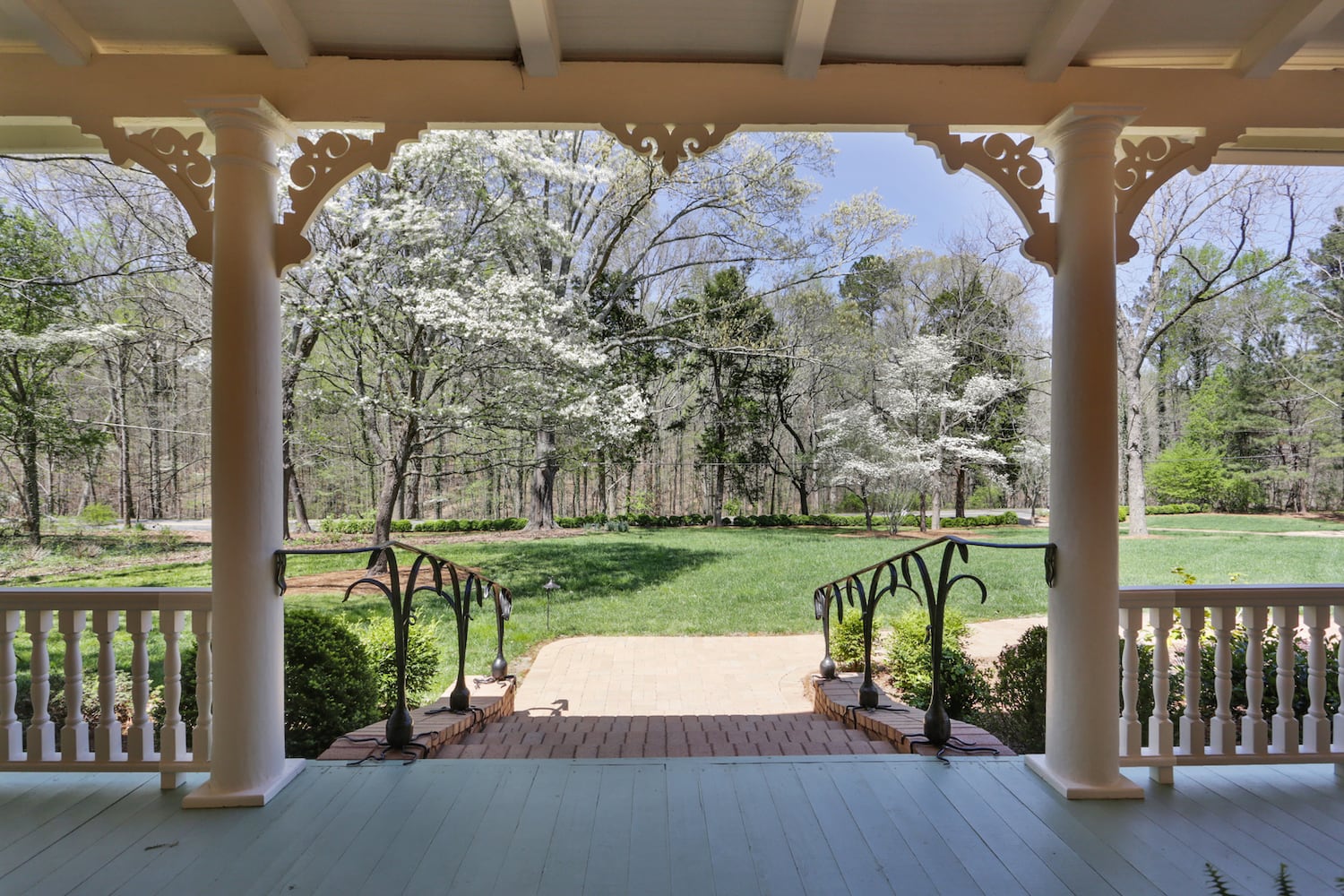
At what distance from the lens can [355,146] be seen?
251 cm

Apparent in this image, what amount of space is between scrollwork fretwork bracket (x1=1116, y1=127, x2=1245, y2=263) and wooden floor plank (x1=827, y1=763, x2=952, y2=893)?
6.19ft

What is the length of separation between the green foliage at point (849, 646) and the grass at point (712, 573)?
10.4ft

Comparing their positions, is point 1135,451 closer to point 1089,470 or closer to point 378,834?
point 1089,470

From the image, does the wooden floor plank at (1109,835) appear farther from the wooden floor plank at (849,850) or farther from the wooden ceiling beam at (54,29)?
the wooden ceiling beam at (54,29)

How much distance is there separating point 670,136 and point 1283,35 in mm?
1845

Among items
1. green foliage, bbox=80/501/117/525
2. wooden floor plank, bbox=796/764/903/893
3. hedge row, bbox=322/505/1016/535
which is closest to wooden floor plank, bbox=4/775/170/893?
wooden floor plank, bbox=796/764/903/893

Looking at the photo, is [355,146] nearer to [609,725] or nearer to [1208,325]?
[609,725]

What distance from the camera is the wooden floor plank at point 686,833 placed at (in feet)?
6.18

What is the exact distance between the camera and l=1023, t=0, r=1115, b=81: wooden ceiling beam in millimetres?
2160

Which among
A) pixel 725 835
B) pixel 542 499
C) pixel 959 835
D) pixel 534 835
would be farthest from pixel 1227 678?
pixel 542 499

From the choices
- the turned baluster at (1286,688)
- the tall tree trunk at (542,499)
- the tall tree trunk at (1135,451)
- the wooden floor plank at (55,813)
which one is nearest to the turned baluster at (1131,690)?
the turned baluster at (1286,688)

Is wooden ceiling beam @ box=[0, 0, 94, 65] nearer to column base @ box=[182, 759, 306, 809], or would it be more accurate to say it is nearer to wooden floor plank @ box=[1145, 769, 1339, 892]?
column base @ box=[182, 759, 306, 809]

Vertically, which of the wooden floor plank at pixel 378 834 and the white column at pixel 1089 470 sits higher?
the white column at pixel 1089 470

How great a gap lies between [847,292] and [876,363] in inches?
51.5
